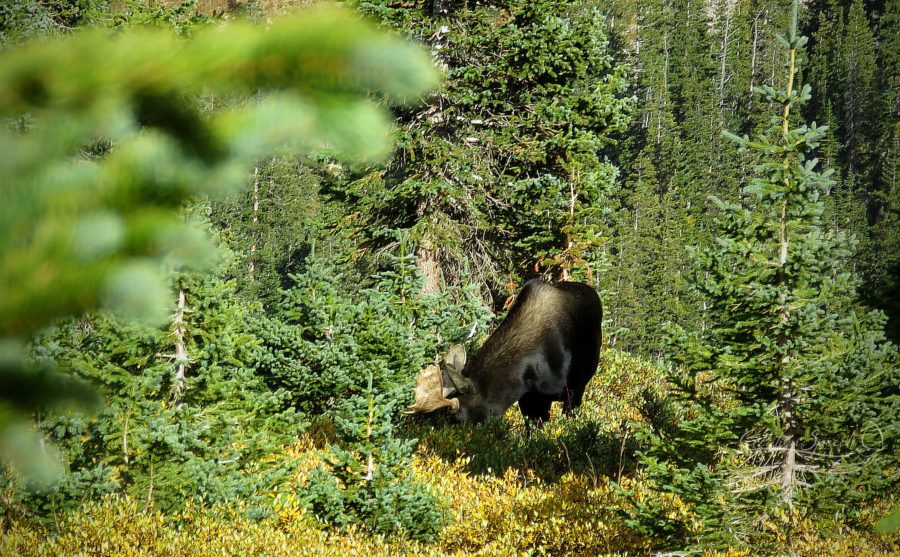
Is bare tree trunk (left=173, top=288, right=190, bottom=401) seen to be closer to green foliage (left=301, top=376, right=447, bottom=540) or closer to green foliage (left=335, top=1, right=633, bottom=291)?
green foliage (left=301, top=376, right=447, bottom=540)

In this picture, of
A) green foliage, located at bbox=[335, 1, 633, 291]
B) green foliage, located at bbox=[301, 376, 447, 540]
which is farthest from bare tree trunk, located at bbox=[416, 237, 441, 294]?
green foliage, located at bbox=[301, 376, 447, 540]

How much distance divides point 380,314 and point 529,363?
3.17 meters

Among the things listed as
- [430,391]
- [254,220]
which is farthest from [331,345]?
[254,220]

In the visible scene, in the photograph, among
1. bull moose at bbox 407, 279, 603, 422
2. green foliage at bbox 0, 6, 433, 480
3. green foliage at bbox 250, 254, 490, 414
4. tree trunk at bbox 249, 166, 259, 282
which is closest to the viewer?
green foliage at bbox 0, 6, 433, 480

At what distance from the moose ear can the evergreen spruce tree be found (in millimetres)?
3857

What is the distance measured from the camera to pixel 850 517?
5.79 m

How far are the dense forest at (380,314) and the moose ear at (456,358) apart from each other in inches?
17.7

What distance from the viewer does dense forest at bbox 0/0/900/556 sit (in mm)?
914

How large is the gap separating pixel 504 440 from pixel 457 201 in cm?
603

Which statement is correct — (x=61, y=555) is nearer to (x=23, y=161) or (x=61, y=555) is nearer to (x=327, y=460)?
(x=327, y=460)

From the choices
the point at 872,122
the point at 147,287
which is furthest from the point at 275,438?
the point at 872,122

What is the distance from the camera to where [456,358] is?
9500 millimetres

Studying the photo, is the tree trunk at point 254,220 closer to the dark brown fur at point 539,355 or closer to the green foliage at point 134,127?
the dark brown fur at point 539,355

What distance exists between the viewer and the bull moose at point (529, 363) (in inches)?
364
